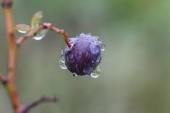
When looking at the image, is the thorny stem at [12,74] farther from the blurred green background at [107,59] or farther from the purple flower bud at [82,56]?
the blurred green background at [107,59]

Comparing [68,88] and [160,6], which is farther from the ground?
[160,6]

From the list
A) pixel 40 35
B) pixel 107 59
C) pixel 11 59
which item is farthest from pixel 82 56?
pixel 107 59


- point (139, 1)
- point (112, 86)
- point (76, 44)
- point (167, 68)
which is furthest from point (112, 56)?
point (76, 44)

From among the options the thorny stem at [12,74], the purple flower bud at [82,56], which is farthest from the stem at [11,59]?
the purple flower bud at [82,56]

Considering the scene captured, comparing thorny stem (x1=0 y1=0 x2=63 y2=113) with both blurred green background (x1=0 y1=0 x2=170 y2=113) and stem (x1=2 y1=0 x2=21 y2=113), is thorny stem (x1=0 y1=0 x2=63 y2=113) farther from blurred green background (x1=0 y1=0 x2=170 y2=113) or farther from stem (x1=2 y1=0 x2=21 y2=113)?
blurred green background (x1=0 y1=0 x2=170 y2=113)

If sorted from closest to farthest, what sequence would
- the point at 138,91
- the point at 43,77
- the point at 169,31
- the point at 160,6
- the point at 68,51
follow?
1. the point at 68,51
2. the point at 160,6
3. the point at 169,31
4. the point at 43,77
5. the point at 138,91

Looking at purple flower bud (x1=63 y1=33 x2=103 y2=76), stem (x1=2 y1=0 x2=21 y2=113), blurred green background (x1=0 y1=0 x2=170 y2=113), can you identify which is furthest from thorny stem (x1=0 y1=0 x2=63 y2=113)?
blurred green background (x1=0 y1=0 x2=170 y2=113)

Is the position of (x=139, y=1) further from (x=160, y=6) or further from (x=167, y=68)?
(x=167, y=68)
